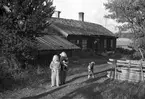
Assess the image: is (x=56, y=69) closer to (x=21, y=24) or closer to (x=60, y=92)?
(x=60, y=92)

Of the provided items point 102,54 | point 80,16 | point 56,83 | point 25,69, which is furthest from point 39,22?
point 80,16

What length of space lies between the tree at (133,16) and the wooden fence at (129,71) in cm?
248

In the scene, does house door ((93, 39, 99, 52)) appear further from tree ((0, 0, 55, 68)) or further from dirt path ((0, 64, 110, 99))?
dirt path ((0, 64, 110, 99))

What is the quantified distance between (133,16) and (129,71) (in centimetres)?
413

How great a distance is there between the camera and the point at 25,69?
11.8 metres

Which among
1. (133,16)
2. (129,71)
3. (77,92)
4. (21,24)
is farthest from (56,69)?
(133,16)

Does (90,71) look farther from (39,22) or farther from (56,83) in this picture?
(39,22)

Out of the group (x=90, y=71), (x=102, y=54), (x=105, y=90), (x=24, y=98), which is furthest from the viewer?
(x=102, y=54)

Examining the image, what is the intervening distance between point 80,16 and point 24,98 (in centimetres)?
2856

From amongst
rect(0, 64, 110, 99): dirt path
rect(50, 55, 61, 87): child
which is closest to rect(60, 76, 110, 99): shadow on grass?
rect(0, 64, 110, 99): dirt path

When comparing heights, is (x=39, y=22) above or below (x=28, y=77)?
above

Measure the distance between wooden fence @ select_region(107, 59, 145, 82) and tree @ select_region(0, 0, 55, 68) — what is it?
196 inches

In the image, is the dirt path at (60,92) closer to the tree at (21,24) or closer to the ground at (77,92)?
the ground at (77,92)

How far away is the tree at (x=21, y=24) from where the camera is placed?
11.2 meters
